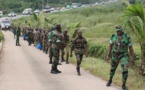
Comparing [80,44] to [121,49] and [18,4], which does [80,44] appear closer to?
[121,49]

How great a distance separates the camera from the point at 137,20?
447 inches

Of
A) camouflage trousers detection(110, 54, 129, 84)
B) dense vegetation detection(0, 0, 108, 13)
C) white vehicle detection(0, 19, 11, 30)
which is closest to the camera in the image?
camouflage trousers detection(110, 54, 129, 84)

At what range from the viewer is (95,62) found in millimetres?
15641

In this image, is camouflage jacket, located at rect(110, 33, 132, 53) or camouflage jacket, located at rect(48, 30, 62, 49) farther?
camouflage jacket, located at rect(48, 30, 62, 49)

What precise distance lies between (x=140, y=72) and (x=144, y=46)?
0.91 metres

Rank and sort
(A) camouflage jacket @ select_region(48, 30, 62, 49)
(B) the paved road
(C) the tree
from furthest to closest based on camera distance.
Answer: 1. (A) camouflage jacket @ select_region(48, 30, 62, 49)
2. (C) the tree
3. (B) the paved road

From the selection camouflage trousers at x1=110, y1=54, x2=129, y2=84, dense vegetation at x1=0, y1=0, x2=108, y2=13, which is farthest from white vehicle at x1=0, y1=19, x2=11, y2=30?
camouflage trousers at x1=110, y1=54, x2=129, y2=84

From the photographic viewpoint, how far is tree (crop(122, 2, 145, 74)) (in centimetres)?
1106

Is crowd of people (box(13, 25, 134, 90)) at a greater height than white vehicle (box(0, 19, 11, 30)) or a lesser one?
greater

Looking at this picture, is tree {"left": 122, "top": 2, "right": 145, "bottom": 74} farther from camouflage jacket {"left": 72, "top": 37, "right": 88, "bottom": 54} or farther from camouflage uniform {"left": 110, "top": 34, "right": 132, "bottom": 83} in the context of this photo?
camouflage jacket {"left": 72, "top": 37, "right": 88, "bottom": 54}

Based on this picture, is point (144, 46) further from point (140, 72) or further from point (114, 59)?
point (114, 59)

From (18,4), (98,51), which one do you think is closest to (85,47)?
(98,51)

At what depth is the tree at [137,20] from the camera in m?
11.1

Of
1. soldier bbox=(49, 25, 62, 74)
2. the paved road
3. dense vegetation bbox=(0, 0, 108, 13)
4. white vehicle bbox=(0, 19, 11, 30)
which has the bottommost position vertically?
dense vegetation bbox=(0, 0, 108, 13)
